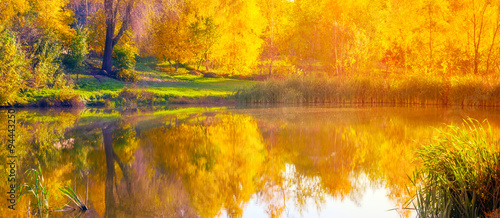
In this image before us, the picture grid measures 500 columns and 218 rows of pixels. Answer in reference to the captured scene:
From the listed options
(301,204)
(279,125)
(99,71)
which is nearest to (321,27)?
(99,71)

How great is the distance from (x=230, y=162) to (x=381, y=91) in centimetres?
1543

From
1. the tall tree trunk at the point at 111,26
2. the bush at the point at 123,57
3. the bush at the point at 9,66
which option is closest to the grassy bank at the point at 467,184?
the bush at the point at 9,66

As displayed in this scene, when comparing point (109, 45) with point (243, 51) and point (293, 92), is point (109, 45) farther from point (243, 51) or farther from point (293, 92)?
point (293, 92)

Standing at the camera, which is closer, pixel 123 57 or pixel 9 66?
pixel 9 66

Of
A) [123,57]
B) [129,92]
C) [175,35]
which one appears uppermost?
[175,35]

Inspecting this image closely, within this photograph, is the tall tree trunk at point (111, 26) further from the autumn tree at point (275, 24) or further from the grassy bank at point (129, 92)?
the autumn tree at point (275, 24)

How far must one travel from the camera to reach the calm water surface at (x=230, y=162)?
663 cm

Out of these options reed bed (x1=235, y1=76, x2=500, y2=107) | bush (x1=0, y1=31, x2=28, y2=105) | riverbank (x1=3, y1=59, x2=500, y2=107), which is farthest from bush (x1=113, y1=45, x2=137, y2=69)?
bush (x1=0, y1=31, x2=28, y2=105)

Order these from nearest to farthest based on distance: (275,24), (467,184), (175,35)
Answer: (467,184)
(175,35)
(275,24)

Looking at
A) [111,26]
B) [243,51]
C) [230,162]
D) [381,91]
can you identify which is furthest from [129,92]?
[230,162]

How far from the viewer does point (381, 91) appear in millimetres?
23375

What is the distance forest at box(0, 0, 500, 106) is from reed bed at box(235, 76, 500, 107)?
0.05 meters

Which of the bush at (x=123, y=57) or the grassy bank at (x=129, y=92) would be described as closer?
the grassy bank at (x=129, y=92)

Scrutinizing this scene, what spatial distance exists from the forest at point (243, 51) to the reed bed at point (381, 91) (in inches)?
2.0
